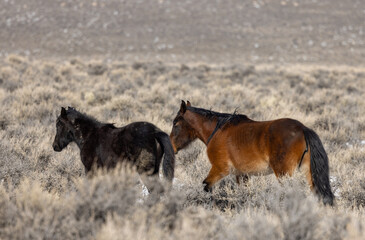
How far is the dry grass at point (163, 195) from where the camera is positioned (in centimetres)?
276

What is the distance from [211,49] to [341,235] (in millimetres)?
39863

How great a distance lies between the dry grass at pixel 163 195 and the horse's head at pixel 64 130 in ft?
1.84

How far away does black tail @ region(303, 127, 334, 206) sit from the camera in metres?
3.80

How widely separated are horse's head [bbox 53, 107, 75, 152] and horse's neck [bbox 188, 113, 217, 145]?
62.4 inches

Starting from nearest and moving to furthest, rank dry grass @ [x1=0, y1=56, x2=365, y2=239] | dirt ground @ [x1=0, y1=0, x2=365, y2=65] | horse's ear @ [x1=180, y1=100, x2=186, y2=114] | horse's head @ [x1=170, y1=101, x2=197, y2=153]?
dry grass @ [x1=0, y1=56, x2=365, y2=239] < horse's ear @ [x1=180, y1=100, x2=186, y2=114] < horse's head @ [x1=170, y1=101, x2=197, y2=153] < dirt ground @ [x1=0, y1=0, x2=365, y2=65]

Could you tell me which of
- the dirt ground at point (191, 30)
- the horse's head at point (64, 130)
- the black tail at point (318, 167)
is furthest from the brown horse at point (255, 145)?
the dirt ground at point (191, 30)

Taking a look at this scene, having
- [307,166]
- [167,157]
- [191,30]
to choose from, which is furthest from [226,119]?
[191,30]

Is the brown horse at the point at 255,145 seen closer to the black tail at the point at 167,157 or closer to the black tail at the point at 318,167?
the black tail at the point at 318,167

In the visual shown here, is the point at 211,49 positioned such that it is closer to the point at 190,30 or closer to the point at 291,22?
the point at 190,30

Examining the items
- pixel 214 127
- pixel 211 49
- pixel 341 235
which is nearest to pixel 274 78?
pixel 214 127

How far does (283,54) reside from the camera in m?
41.0

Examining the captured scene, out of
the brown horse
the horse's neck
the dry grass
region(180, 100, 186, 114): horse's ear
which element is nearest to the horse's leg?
the brown horse

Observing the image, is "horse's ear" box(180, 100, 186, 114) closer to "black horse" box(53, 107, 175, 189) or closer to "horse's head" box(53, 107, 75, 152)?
"black horse" box(53, 107, 175, 189)

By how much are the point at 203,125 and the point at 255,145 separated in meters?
0.94
